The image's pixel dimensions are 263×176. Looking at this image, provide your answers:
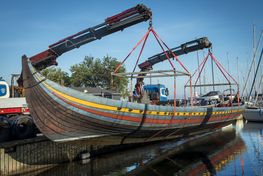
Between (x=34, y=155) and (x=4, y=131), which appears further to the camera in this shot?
(x=4, y=131)

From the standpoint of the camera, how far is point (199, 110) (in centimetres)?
1831

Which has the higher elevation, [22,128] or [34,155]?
[22,128]

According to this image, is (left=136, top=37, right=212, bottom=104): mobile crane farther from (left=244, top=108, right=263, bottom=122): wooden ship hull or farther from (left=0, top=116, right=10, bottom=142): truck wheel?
(left=244, top=108, right=263, bottom=122): wooden ship hull

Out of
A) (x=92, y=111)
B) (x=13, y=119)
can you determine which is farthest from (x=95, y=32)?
(x=13, y=119)

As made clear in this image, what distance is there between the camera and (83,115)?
38.9 ft

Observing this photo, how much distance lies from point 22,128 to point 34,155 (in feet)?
7.14

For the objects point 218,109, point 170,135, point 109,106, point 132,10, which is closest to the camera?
point 109,106

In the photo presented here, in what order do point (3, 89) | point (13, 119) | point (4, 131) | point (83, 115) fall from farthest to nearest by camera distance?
point (3, 89) → point (13, 119) → point (4, 131) → point (83, 115)

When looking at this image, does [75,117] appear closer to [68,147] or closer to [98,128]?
[98,128]

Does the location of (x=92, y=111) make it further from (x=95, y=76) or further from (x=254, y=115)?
(x=95, y=76)

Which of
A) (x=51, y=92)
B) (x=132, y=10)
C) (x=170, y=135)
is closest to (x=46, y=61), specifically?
(x=51, y=92)

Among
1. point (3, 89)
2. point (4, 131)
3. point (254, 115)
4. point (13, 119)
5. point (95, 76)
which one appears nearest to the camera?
point (4, 131)

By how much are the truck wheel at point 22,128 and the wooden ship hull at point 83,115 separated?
2.75 meters

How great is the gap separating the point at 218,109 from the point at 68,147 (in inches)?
487
